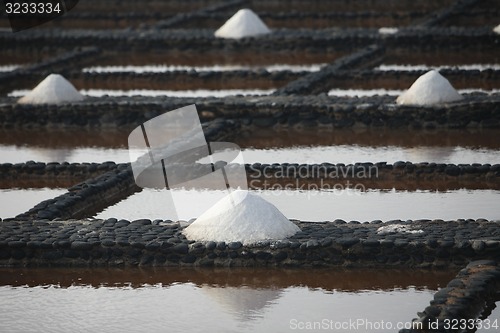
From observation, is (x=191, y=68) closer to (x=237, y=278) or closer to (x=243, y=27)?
(x=243, y=27)

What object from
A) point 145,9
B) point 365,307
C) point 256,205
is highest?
point 145,9

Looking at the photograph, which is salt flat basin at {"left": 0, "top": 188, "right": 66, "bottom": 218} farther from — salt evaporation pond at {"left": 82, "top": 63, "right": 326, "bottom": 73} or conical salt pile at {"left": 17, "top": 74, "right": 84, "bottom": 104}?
salt evaporation pond at {"left": 82, "top": 63, "right": 326, "bottom": 73}

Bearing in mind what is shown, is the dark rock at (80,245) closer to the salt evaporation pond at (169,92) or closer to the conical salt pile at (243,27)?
the salt evaporation pond at (169,92)

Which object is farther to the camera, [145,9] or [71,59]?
[145,9]

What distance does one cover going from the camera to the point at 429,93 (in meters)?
13.0

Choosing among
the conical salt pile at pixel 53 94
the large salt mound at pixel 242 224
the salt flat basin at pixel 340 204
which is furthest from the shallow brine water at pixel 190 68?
the large salt mound at pixel 242 224

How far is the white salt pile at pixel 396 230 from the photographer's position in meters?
8.29

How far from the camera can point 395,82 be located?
1567 cm

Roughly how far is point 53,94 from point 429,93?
14.3ft

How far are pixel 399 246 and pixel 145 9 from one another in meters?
17.8

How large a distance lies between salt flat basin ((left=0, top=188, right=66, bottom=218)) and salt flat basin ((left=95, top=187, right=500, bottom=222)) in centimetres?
72

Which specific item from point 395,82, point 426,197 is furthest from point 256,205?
point 395,82

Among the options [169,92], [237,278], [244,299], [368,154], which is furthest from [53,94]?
[244,299]

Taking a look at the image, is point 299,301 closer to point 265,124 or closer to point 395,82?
point 265,124
